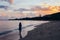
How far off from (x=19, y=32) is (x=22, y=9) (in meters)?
0.28

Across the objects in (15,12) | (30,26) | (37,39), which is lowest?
(37,39)

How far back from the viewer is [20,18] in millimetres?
1839

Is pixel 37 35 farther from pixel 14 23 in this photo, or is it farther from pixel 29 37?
pixel 14 23

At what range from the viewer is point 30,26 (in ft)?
5.98

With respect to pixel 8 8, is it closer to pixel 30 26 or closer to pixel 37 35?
pixel 30 26

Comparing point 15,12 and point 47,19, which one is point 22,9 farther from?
point 47,19

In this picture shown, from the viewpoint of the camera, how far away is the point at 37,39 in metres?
1.83

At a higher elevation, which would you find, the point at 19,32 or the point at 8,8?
the point at 8,8

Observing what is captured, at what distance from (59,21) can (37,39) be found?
13.3 inches

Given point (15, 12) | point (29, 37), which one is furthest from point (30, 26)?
point (15, 12)

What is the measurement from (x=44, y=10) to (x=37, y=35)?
0.31 metres

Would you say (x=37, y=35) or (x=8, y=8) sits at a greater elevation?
(x=8, y=8)

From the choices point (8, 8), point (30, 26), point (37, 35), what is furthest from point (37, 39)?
point (8, 8)

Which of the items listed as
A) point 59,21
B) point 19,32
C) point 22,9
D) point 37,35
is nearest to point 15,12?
point 22,9
